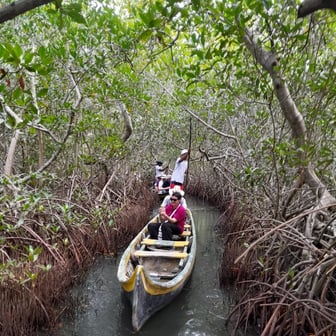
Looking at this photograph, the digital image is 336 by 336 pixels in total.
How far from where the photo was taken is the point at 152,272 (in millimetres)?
4926

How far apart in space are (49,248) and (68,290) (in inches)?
25.4

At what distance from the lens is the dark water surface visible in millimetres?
4125

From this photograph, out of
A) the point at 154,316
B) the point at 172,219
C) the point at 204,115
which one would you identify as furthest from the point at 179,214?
the point at 204,115

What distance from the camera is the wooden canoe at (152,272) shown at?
3.88 metres

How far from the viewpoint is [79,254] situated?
541 cm

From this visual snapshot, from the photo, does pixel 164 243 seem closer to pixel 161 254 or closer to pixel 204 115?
pixel 161 254

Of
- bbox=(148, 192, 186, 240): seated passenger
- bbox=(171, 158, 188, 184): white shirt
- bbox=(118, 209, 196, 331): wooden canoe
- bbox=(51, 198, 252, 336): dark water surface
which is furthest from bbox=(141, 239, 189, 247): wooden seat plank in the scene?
bbox=(171, 158, 188, 184): white shirt

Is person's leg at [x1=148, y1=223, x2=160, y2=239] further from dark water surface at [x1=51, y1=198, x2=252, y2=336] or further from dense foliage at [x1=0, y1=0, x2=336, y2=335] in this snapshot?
dense foliage at [x1=0, y1=0, x2=336, y2=335]

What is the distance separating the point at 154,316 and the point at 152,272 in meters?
0.69

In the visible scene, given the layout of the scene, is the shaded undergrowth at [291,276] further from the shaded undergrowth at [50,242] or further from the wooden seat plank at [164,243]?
the shaded undergrowth at [50,242]

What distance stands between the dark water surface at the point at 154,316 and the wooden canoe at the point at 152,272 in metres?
0.23

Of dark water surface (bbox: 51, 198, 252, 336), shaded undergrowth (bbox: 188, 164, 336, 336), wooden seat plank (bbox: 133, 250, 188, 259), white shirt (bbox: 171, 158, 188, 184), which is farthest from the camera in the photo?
white shirt (bbox: 171, 158, 188, 184)

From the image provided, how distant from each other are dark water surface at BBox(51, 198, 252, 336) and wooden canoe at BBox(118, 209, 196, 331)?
23 centimetres

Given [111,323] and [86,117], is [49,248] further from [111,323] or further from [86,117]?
[86,117]
